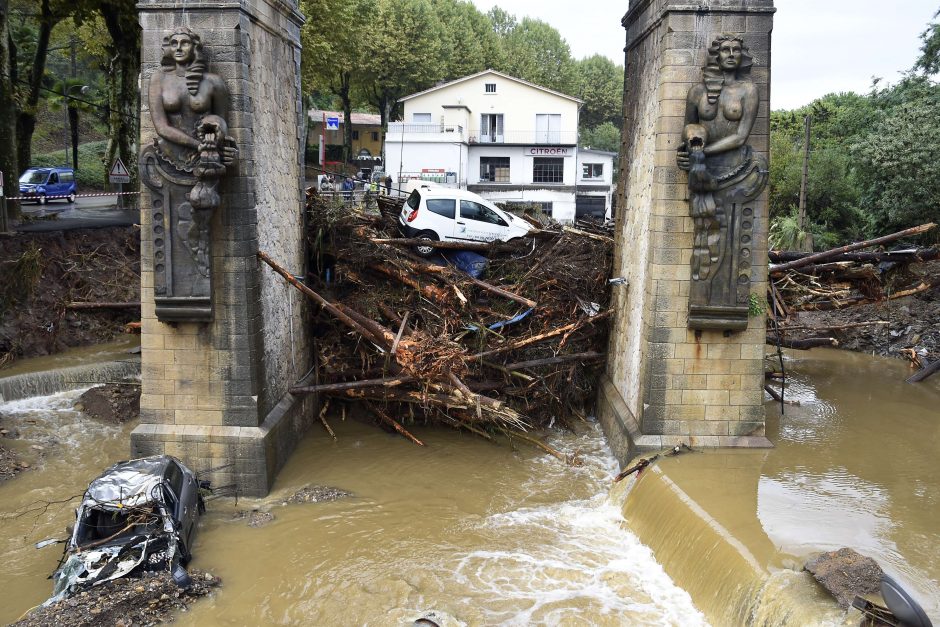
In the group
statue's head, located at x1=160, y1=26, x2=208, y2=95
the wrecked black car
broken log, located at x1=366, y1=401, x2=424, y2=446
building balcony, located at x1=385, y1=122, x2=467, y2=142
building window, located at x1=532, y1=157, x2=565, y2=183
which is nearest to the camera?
the wrecked black car

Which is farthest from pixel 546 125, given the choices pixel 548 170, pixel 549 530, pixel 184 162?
pixel 549 530

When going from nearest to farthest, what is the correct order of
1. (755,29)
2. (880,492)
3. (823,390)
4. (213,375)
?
(880,492) → (755,29) → (213,375) → (823,390)

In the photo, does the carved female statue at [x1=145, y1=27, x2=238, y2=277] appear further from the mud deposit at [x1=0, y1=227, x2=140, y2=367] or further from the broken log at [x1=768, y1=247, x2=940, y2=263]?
the broken log at [x1=768, y1=247, x2=940, y2=263]

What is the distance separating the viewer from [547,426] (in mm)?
13578

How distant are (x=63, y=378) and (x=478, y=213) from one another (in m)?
9.21

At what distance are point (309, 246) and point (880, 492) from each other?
9.63 metres

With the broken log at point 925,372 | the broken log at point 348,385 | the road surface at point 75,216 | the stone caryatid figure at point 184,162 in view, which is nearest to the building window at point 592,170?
the road surface at point 75,216

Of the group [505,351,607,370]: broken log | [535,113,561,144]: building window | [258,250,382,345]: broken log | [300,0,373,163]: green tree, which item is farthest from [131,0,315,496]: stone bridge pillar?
[535,113,561,144]: building window

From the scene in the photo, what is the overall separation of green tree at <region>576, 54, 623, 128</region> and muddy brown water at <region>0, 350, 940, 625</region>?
65.7m

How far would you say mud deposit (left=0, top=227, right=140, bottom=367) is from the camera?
17172 mm

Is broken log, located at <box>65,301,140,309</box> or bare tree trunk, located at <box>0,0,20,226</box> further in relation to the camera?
bare tree trunk, located at <box>0,0,20,226</box>

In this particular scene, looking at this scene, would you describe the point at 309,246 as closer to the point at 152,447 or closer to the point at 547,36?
the point at 152,447

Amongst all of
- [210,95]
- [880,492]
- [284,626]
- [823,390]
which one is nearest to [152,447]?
[284,626]

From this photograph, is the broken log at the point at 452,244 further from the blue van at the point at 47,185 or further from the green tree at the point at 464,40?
the green tree at the point at 464,40
